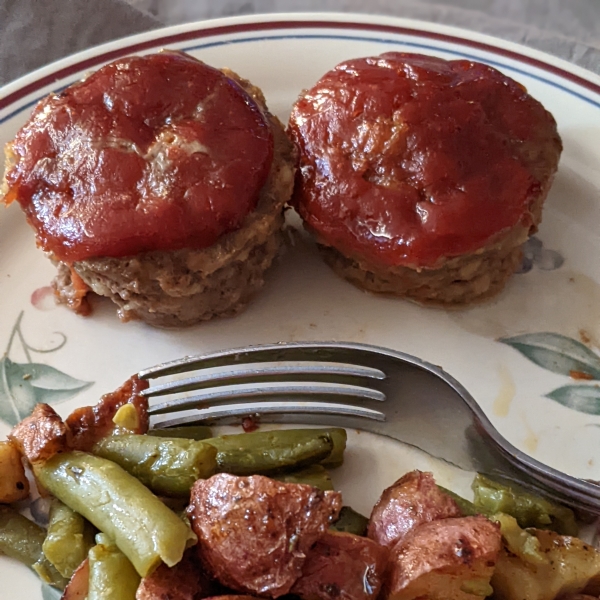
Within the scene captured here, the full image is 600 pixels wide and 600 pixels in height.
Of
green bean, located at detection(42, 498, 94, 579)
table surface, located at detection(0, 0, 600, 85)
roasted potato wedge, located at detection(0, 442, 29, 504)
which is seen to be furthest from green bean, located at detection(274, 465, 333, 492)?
table surface, located at detection(0, 0, 600, 85)

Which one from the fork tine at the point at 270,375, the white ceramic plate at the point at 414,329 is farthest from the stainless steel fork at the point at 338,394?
the white ceramic plate at the point at 414,329

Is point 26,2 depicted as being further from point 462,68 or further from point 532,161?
point 532,161

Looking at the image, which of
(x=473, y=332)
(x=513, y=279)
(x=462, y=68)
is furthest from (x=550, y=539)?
(x=462, y=68)

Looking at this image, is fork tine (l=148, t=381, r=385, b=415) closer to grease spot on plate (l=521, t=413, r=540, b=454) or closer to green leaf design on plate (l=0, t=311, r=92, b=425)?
green leaf design on plate (l=0, t=311, r=92, b=425)

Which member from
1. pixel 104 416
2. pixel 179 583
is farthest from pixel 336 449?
pixel 104 416

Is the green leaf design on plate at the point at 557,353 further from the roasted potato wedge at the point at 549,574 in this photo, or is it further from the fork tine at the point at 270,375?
the roasted potato wedge at the point at 549,574

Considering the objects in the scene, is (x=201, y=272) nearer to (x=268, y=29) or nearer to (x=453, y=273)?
(x=453, y=273)

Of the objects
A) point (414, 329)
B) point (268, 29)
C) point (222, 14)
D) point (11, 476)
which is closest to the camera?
point (11, 476)
